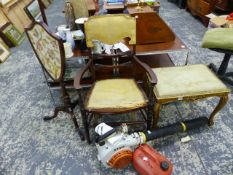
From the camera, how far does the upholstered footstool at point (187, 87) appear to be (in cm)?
153

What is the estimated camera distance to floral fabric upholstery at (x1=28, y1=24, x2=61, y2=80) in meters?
1.44

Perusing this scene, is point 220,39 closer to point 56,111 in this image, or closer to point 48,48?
point 48,48

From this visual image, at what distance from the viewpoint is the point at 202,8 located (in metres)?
3.63

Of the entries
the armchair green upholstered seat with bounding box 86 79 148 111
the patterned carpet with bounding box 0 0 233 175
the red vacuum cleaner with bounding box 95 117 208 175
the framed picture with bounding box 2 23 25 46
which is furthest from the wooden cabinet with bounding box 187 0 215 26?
the framed picture with bounding box 2 23 25 46

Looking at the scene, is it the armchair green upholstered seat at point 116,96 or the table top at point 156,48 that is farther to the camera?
the table top at point 156,48

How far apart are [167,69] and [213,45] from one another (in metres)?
0.63

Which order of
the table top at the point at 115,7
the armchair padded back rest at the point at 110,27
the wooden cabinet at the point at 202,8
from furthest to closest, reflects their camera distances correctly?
1. the wooden cabinet at the point at 202,8
2. the table top at the point at 115,7
3. the armchair padded back rest at the point at 110,27

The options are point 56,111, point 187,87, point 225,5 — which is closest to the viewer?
point 187,87

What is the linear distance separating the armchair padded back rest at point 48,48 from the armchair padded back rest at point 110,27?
30 cm

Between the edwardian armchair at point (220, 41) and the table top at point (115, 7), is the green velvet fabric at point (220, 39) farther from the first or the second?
the table top at point (115, 7)

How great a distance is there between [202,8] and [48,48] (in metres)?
3.15

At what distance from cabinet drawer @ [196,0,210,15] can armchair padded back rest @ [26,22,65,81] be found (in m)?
3.02

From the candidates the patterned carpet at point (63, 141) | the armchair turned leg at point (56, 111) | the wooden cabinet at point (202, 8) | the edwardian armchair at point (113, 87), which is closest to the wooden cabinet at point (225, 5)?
the wooden cabinet at point (202, 8)

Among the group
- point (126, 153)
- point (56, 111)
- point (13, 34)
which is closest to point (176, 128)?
point (126, 153)
